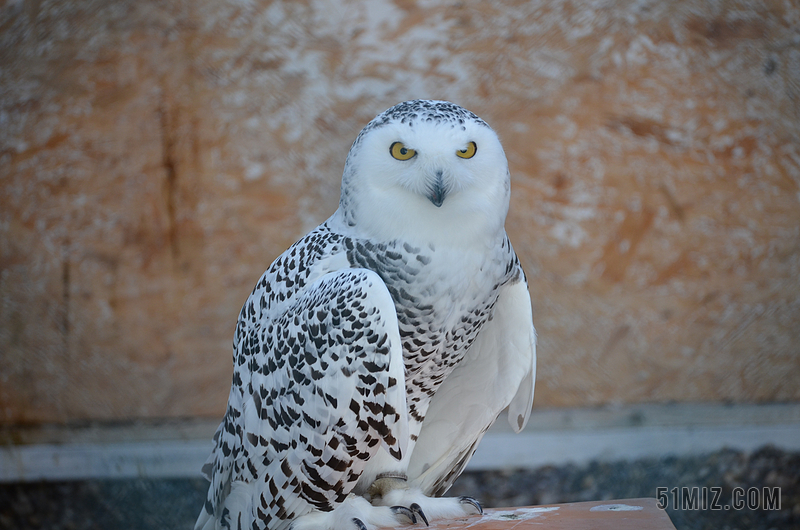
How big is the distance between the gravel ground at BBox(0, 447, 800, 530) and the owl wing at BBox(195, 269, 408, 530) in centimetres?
145

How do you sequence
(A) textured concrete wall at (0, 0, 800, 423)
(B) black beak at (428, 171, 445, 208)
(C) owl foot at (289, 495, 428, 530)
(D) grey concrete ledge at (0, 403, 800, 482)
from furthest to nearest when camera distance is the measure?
(D) grey concrete ledge at (0, 403, 800, 482)
(A) textured concrete wall at (0, 0, 800, 423)
(C) owl foot at (289, 495, 428, 530)
(B) black beak at (428, 171, 445, 208)

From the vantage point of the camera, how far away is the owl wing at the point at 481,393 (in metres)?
1.47

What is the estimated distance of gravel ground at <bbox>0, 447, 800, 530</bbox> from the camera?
8.55 feet

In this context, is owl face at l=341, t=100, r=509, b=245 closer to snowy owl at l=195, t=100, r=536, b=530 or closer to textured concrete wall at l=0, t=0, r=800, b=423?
snowy owl at l=195, t=100, r=536, b=530

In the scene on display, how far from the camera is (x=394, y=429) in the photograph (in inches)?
47.8

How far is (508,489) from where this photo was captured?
270cm

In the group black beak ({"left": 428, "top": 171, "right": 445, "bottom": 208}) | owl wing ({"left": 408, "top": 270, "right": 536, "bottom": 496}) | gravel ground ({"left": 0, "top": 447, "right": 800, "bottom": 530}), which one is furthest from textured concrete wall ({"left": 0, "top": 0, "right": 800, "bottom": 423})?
black beak ({"left": 428, "top": 171, "right": 445, "bottom": 208})

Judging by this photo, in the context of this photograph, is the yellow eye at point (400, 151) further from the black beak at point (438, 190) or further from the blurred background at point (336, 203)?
the blurred background at point (336, 203)

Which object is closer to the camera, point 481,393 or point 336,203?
point 481,393

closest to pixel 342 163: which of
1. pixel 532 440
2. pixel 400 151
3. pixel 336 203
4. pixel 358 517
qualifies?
pixel 336 203

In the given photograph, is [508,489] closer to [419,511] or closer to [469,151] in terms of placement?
[419,511]

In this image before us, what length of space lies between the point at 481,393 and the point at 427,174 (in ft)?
1.94

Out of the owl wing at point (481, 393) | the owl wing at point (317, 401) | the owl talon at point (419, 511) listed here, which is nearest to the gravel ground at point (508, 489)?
the owl wing at point (481, 393)

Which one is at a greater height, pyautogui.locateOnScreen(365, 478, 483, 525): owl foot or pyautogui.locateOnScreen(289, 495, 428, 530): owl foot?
pyautogui.locateOnScreen(289, 495, 428, 530): owl foot
